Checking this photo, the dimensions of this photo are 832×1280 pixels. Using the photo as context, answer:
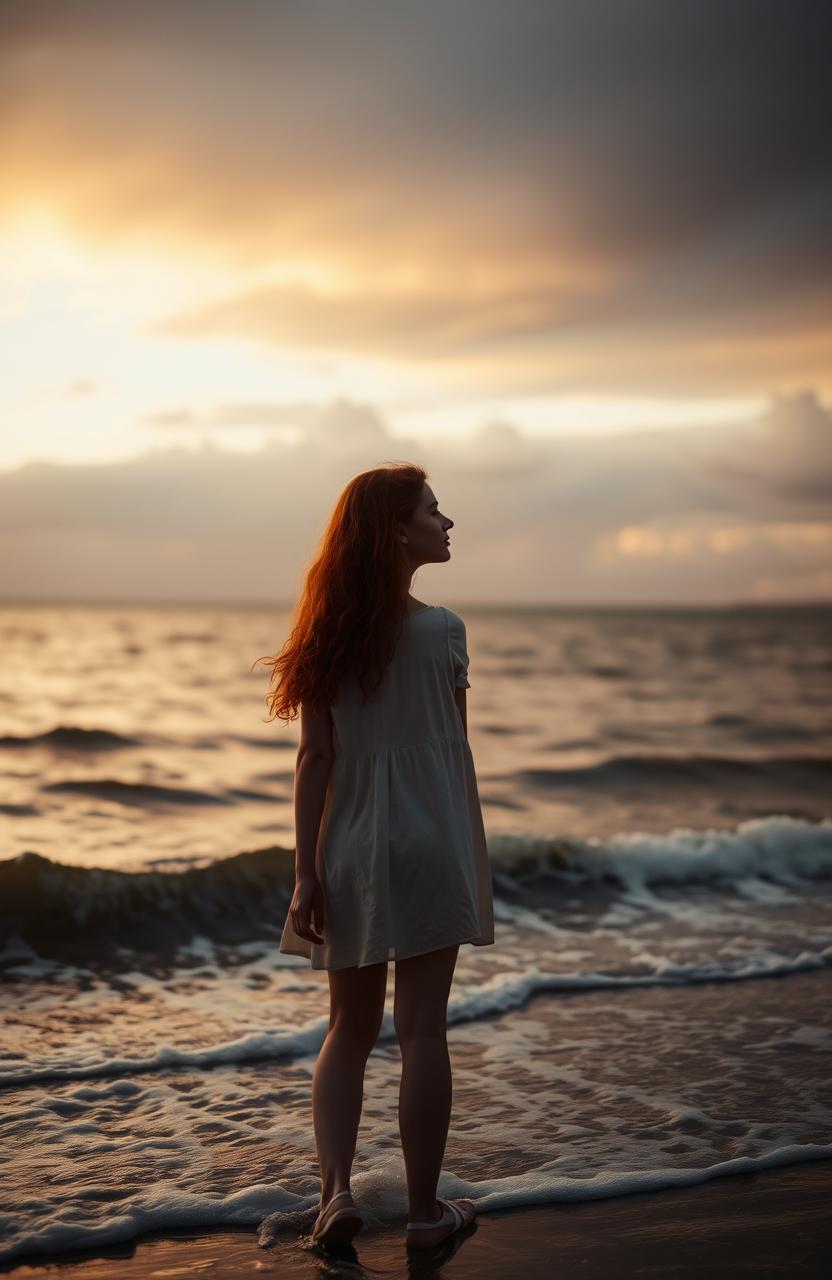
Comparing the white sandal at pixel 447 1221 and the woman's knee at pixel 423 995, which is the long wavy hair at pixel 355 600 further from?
the white sandal at pixel 447 1221

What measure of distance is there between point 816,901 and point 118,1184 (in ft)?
22.2

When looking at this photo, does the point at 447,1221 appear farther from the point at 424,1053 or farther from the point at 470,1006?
the point at 470,1006

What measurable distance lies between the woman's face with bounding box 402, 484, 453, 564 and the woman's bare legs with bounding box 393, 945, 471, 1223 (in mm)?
1146

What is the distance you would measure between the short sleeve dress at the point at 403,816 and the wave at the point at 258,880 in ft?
14.2

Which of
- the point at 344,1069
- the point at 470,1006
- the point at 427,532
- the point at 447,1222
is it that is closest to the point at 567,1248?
the point at 447,1222

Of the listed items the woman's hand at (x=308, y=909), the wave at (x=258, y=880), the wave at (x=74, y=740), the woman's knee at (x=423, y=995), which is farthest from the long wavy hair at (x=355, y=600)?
the wave at (x=74, y=740)

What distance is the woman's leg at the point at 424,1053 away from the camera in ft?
10.7

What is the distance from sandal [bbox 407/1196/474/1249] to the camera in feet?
11.1

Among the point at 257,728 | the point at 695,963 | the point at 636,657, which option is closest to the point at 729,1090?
the point at 695,963

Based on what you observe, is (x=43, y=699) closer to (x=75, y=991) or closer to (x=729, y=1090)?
(x=75, y=991)

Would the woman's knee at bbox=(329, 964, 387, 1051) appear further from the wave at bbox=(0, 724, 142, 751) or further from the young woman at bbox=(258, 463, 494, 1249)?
the wave at bbox=(0, 724, 142, 751)

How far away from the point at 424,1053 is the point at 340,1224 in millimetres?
575

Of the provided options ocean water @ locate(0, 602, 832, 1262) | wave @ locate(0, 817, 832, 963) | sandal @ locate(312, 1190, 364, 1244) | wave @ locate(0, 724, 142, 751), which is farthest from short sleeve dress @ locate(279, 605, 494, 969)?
wave @ locate(0, 724, 142, 751)

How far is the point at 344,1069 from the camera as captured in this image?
3.35 m
